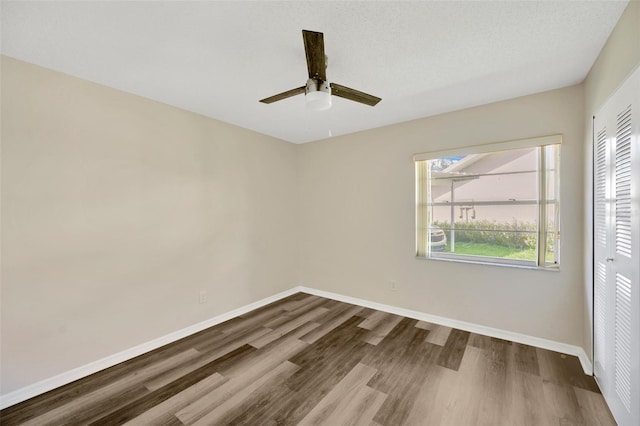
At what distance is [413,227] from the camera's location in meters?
3.23

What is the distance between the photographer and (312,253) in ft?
13.9

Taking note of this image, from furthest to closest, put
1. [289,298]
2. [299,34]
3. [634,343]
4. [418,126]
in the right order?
[289,298]
[418,126]
[299,34]
[634,343]

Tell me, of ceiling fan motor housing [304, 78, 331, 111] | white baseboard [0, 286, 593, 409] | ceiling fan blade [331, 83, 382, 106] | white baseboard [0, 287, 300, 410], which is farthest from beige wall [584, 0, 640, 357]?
white baseboard [0, 287, 300, 410]

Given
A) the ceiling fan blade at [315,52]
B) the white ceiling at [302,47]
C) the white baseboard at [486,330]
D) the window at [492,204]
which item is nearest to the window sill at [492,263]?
the window at [492,204]

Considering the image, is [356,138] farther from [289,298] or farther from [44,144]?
[44,144]

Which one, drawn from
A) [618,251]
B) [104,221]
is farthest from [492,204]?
[104,221]

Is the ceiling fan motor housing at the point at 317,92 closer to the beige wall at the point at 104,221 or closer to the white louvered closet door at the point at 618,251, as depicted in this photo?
the white louvered closet door at the point at 618,251

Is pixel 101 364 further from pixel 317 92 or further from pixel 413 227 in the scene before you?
pixel 413 227

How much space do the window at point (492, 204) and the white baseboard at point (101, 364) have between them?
2.73 m

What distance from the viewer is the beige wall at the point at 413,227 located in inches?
92.7

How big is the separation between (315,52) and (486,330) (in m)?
3.15

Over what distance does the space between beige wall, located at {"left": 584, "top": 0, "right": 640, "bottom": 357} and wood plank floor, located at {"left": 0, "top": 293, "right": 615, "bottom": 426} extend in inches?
25.6

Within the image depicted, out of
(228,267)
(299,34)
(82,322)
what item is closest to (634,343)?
(299,34)

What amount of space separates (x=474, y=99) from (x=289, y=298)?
11.6 ft
